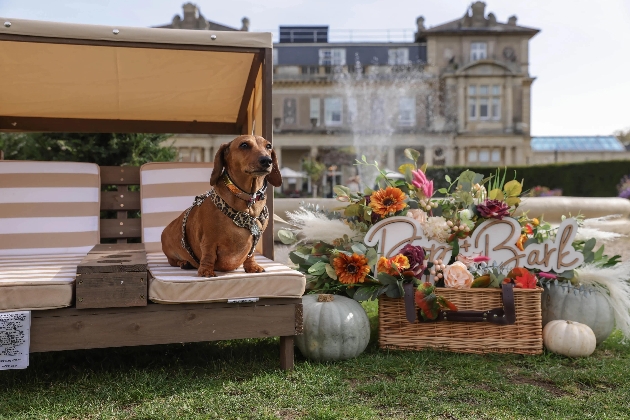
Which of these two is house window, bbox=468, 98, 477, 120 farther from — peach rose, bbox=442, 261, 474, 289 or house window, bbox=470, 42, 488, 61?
peach rose, bbox=442, 261, 474, 289

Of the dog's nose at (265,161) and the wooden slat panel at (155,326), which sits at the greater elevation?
the dog's nose at (265,161)

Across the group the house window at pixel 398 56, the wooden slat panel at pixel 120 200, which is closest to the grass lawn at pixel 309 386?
the wooden slat panel at pixel 120 200

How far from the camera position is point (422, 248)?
344cm

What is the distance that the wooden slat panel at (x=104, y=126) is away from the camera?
4.99 metres

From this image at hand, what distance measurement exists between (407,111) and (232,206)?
32.9 meters

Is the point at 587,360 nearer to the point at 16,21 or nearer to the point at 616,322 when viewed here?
the point at 616,322

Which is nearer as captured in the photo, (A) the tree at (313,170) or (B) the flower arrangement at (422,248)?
(B) the flower arrangement at (422,248)

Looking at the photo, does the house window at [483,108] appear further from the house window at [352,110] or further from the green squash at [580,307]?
the green squash at [580,307]

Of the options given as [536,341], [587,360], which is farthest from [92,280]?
[587,360]

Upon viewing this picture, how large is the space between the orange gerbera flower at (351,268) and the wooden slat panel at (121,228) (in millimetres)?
1957

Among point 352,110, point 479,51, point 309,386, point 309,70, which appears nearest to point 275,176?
point 309,386

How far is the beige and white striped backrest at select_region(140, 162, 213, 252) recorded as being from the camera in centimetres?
436

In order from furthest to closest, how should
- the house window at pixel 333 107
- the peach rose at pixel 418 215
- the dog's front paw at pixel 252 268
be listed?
the house window at pixel 333 107, the peach rose at pixel 418 215, the dog's front paw at pixel 252 268

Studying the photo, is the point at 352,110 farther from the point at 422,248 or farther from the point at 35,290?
the point at 35,290
